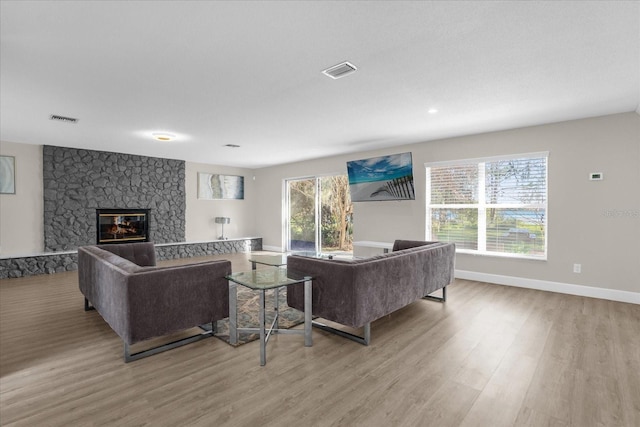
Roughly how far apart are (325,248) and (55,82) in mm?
6334

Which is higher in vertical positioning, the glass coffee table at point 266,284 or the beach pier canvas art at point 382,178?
the beach pier canvas art at point 382,178

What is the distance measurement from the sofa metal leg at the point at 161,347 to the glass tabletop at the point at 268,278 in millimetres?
605

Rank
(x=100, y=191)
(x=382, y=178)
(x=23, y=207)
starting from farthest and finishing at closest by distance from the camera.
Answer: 1. (x=100, y=191)
2. (x=382, y=178)
3. (x=23, y=207)

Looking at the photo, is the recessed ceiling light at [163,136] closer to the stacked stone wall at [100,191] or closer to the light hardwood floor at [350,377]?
the stacked stone wall at [100,191]

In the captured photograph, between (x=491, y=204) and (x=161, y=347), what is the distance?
5.03 metres

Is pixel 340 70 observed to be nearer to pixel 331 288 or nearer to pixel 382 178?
pixel 331 288

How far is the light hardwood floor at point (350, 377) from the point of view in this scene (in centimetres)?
189

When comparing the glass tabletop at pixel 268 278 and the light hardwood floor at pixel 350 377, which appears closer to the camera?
the light hardwood floor at pixel 350 377

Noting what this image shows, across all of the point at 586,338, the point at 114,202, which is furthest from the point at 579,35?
the point at 114,202

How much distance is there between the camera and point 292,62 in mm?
2781

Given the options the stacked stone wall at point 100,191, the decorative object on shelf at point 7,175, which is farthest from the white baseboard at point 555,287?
the decorative object on shelf at point 7,175

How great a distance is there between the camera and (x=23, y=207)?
6020 millimetres

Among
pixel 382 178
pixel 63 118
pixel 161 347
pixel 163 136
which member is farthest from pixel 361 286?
pixel 63 118

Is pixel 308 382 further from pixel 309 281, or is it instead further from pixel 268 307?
pixel 268 307
